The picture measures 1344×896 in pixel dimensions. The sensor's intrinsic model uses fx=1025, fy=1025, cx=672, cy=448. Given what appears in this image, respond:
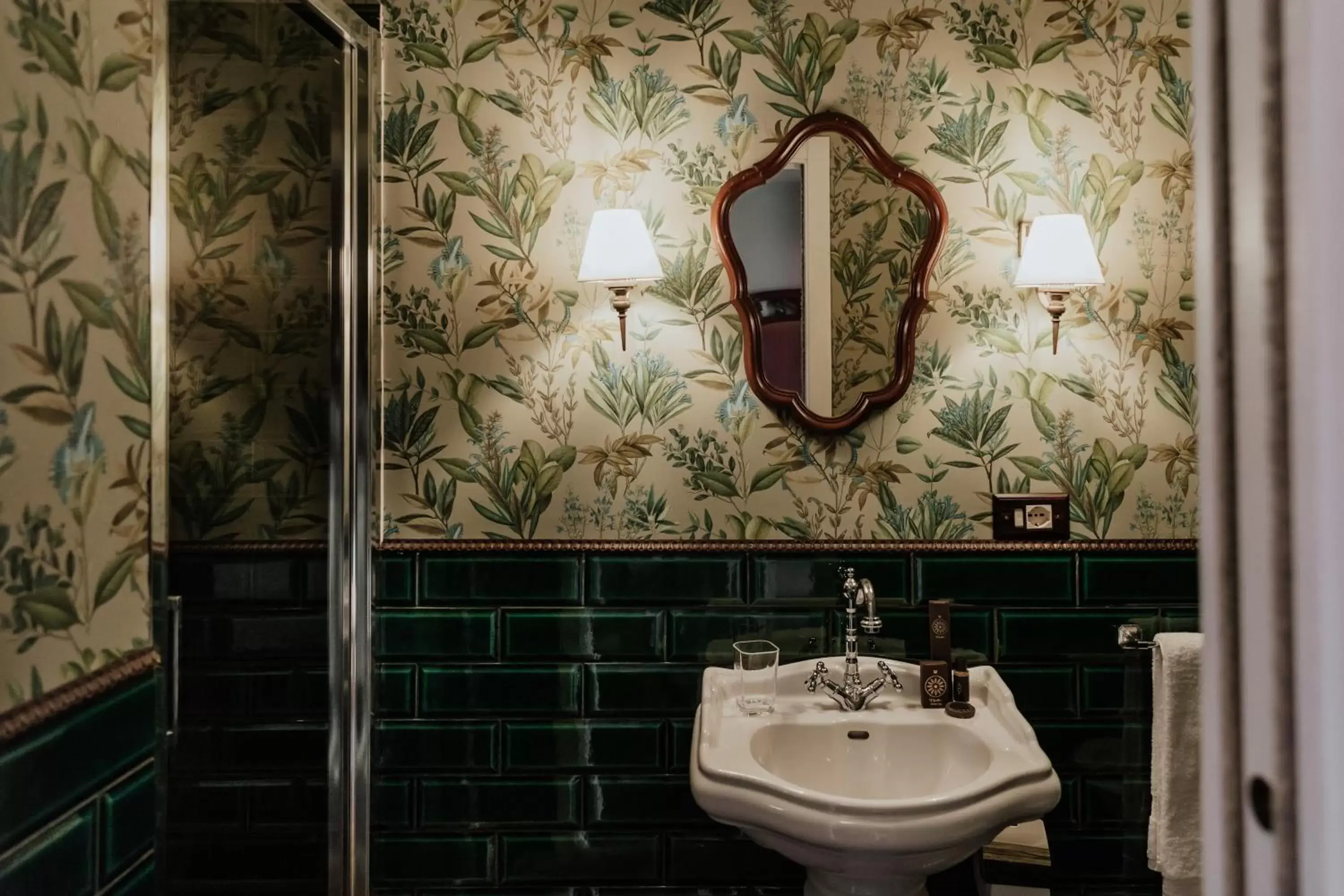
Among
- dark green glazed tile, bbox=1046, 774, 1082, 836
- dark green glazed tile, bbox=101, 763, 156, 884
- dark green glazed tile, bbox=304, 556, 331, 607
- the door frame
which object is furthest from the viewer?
dark green glazed tile, bbox=1046, 774, 1082, 836

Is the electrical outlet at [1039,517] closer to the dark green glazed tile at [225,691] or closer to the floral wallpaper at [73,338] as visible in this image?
the dark green glazed tile at [225,691]

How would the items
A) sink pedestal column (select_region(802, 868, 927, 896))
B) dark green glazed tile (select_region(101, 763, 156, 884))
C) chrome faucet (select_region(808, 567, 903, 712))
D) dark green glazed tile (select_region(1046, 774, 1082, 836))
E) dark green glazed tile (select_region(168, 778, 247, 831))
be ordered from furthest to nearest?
1. dark green glazed tile (select_region(1046, 774, 1082, 836))
2. chrome faucet (select_region(808, 567, 903, 712))
3. sink pedestal column (select_region(802, 868, 927, 896))
4. dark green glazed tile (select_region(168, 778, 247, 831))
5. dark green glazed tile (select_region(101, 763, 156, 884))

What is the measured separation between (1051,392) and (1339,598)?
1.81m

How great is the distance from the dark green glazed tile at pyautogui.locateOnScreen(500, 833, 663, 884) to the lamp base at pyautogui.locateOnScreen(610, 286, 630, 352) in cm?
103

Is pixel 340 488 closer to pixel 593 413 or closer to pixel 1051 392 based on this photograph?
pixel 593 413

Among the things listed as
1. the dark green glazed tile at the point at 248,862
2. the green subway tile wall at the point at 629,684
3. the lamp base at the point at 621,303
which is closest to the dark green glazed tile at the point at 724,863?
the green subway tile wall at the point at 629,684

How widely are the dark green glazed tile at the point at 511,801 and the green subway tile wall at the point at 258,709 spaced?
0.67ft

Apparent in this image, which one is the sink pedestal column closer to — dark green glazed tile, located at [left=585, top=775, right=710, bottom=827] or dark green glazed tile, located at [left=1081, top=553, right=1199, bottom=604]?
dark green glazed tile, located at [left=585, top=775, right=710, bottom=827]

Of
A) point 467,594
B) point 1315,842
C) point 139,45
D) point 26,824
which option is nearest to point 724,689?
point 467,594

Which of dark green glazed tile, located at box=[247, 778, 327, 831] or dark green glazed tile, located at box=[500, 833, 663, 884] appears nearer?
dark green glazed tile, located at box=[247, 778, 327, 831]

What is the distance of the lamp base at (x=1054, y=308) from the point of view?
2.05 metres

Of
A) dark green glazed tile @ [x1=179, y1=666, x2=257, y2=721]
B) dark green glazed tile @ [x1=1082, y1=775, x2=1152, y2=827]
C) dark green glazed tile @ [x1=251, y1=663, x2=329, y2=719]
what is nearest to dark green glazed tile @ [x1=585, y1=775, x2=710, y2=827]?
dark green glazed tile @ [x1=251, y1=663, x2=329, y2=719]

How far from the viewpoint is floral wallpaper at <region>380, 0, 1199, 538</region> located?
211 cm

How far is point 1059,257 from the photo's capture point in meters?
2.01
